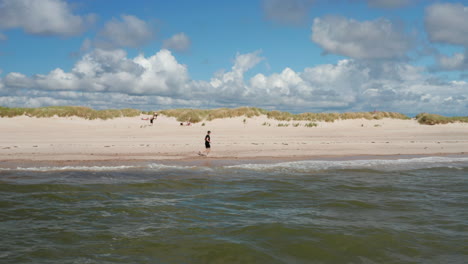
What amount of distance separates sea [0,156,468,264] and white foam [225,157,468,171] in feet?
2.59

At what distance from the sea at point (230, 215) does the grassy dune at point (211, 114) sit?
22.8m

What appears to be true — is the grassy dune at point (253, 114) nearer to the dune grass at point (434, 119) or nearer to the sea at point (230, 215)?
the dune grass at point (434, 119)

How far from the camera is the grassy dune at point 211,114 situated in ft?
119

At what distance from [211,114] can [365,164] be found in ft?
74.4

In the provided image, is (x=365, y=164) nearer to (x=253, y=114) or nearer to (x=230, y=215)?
(x=230, y=215)

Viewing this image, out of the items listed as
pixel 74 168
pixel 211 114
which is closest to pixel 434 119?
pixel 211 114

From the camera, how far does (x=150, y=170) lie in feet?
47.2

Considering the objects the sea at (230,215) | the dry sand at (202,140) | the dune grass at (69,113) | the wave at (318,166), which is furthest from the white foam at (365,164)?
the dune grass at (69,113)

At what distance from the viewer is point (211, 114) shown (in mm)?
37406

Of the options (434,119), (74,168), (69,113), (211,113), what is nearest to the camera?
(74,168)

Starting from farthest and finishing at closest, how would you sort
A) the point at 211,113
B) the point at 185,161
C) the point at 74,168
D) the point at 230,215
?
the point at 211,113
the point at 185,161
the point at 74,168
the point at 230,215

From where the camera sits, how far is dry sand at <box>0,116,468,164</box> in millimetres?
18859

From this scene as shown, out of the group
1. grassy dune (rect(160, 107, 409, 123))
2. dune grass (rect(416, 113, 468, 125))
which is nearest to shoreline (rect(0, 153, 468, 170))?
grassy dune (rect(160, 107, 409, 123))

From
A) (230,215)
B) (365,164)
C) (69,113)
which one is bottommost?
(230,215)
